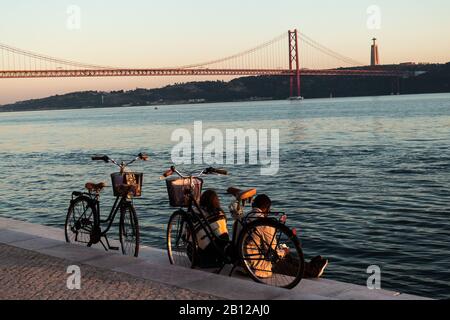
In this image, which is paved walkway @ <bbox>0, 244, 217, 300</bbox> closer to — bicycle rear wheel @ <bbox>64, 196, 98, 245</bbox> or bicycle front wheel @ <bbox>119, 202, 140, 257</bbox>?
bicycle front wheel @ <bbox>119, 202, 140, 257</bbox>

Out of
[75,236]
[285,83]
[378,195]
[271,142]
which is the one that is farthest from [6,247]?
[285,83]

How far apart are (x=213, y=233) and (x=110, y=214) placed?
148cm

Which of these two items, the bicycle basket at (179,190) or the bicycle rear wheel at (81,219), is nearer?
the bicycle basket at (179,190)

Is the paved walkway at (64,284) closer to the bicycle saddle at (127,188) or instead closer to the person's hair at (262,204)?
the bicycle saddle at (127,188)

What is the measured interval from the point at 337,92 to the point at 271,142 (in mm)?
114489

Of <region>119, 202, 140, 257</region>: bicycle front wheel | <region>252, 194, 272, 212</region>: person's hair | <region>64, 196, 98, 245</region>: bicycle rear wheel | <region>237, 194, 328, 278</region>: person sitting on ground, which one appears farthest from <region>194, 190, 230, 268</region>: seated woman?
<region>64, 196, 98, 245</region>: bicycle rear wheel

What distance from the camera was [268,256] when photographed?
5227mm

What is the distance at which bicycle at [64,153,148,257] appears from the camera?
20.3 ft

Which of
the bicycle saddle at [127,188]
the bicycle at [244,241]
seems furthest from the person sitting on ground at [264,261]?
the bicycle saddle at [127,188]

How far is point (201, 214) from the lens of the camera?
5680mm

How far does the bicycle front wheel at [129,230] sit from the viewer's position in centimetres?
606

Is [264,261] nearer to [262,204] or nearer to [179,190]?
[262,204]

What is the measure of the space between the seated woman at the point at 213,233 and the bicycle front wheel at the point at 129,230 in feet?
2.32
